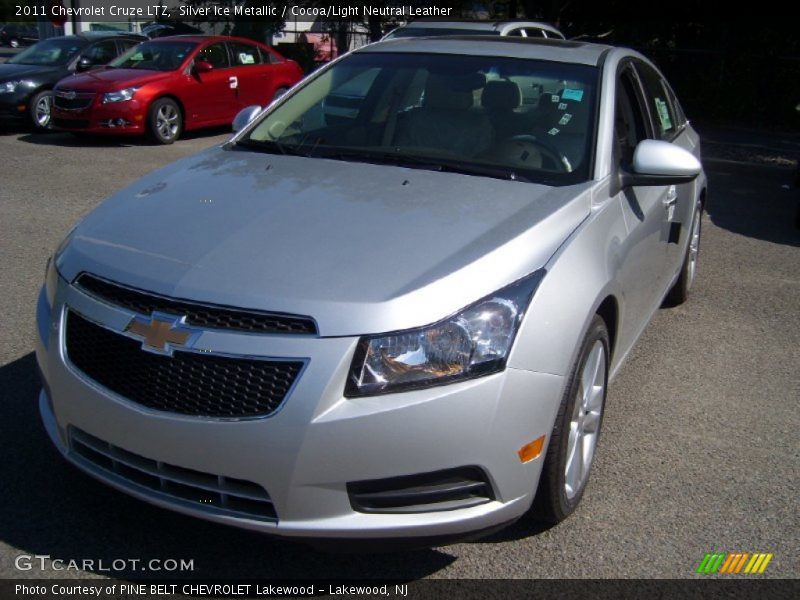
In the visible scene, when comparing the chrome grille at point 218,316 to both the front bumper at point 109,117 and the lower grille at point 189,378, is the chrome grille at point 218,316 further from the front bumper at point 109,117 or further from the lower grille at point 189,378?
the front bumper at point 109,117

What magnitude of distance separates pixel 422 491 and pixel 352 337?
1.71 ft

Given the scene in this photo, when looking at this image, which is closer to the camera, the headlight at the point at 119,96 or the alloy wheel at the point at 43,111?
the headlight at the point at 119,96

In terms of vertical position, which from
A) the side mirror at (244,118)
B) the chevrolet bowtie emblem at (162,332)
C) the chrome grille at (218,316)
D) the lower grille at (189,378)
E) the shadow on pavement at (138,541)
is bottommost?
the shadow on pavement at (138,541)

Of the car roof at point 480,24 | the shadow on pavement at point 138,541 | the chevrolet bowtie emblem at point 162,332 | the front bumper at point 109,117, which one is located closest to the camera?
the chevrolet bowtie emblem at point 162,332

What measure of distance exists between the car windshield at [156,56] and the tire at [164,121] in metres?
0.65

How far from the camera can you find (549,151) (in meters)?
3.97

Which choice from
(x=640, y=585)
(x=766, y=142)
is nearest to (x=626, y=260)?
(x=640, y=585)

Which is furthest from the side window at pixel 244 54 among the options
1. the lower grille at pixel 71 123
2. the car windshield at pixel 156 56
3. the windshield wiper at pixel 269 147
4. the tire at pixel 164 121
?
the windshield wiper at pixel 269 147

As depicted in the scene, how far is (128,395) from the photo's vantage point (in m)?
2.82

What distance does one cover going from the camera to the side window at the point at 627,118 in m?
4.21

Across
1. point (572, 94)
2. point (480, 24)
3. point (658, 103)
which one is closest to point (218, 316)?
point (572, 94)

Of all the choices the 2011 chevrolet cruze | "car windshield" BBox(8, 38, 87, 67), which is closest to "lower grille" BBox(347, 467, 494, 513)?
the 2011 chevrolet cruze

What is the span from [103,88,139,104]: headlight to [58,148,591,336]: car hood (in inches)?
354

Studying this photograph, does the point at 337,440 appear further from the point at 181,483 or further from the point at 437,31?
the point at 437,31
